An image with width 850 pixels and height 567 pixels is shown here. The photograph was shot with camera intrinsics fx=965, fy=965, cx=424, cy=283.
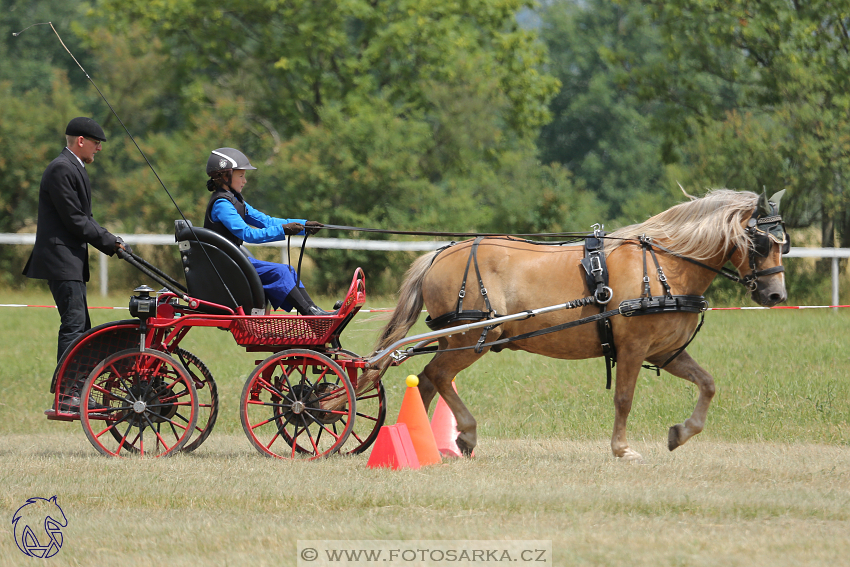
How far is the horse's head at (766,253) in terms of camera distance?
6184mm

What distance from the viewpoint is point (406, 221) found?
1770cm

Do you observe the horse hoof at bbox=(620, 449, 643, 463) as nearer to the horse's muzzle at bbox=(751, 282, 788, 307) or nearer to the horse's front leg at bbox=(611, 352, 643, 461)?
the horse's front leg at bbox=(611, 352, 643, 461)

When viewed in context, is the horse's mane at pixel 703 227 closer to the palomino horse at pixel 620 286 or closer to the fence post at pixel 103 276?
the palomino horse at pixel 620 286

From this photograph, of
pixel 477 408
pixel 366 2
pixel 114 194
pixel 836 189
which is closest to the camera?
pixel 477 408

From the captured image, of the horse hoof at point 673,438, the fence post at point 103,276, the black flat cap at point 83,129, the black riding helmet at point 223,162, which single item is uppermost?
the black flat cap at point 83,129

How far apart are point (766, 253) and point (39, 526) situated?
4551 millimetres

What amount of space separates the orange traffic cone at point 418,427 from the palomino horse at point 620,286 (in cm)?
46

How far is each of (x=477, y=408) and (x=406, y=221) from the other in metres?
9.19

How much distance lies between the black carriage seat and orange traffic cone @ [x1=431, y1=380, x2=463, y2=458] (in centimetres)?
152

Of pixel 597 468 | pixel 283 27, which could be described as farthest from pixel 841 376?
pixel 283 27

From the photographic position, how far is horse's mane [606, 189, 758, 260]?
6312 millimetres

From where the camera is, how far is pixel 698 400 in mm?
6422

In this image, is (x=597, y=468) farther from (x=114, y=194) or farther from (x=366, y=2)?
(x=114, y=194)

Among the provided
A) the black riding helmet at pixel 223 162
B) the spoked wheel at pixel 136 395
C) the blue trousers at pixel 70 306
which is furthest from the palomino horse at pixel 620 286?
the blue trousers at pixel 70 306
